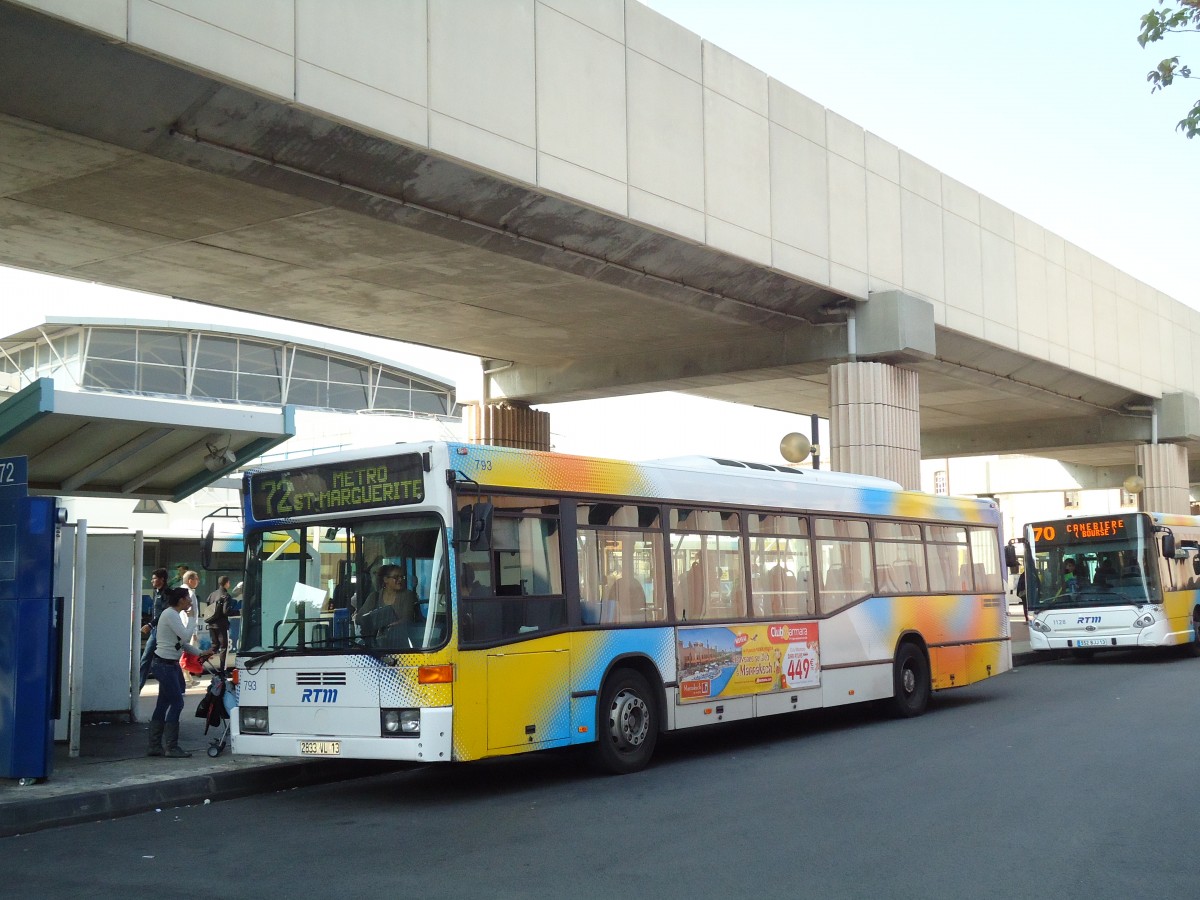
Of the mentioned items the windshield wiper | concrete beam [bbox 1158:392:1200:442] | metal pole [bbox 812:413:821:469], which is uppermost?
concrete beam [bbox 1158:392:1200:442]

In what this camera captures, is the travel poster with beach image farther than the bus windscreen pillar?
Yes

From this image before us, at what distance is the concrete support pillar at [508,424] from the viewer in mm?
27312

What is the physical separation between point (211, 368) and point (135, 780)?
45.5 m

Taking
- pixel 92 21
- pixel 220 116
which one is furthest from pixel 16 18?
pixel 220 116

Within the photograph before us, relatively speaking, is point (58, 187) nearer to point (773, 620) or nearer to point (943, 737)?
point (773, 620)

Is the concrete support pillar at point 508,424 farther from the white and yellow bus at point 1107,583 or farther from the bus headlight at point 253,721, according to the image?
the bus headlight at point 253,721

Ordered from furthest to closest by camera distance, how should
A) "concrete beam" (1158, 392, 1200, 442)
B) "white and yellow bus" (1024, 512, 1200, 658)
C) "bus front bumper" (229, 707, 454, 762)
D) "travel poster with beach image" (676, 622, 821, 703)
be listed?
1. "concrete beam" (1158, 392, 1200, 442)
2. "white and yellow bus" (1024, 512, 1200, 658)
3. "travel poster with beach image" (676, 622, 821, 703)
4. "bus front bumper" (229, 707, 454, 762)

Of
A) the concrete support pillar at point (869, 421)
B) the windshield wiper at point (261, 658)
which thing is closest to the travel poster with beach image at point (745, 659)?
the windshield wiper at point (261, 658)

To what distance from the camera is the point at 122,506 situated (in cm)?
3881

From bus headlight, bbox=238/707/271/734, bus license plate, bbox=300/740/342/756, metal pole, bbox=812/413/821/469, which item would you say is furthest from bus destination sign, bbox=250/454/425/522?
metal pole, bbox=812/413/821/469

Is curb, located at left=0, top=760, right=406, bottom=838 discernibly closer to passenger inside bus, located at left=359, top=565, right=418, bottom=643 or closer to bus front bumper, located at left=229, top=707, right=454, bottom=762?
bus front bumper, located at left=229, top=707, right=454, bottom=762

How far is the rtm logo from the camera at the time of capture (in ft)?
34.1

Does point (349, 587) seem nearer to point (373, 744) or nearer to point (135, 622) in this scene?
point (373, 744)

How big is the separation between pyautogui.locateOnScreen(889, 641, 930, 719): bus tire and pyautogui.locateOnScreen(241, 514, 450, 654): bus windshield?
764cm
